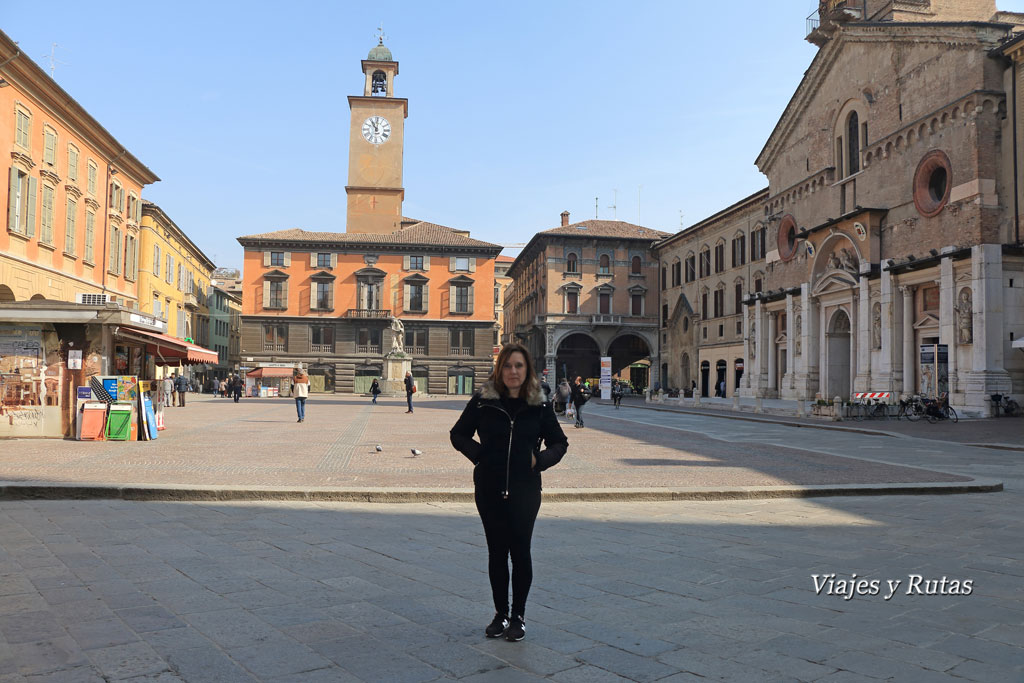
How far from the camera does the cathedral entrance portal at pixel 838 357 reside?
36.9m

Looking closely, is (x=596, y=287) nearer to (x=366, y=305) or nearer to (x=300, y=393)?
(x=366, y=305)

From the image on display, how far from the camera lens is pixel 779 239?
42.6m

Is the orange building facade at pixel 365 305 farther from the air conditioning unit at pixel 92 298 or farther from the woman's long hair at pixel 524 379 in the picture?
the woman's long hair at pixel 524 379

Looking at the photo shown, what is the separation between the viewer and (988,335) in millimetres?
25672

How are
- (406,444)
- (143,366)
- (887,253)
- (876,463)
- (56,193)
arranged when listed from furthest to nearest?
1. (887,253)
2. (56,193)
3. (143,366)
4. (406,444)
5. (876,463)

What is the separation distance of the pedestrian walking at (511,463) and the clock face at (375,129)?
69.9 metres

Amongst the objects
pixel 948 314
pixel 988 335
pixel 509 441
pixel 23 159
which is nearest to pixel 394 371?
pixel 23 159

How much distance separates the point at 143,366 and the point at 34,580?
16.4 metres

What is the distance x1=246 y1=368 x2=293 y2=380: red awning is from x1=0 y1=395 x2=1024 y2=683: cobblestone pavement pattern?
51.5m

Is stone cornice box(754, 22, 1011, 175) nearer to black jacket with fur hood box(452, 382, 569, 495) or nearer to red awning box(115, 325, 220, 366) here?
red awning box(115, 325, 220, 366)

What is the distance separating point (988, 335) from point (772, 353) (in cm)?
1746

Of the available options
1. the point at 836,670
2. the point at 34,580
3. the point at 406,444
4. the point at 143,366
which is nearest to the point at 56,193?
the point at 143,366

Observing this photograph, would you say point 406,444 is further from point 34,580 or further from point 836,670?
point 836,670

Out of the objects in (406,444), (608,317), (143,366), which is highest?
(608,317)
